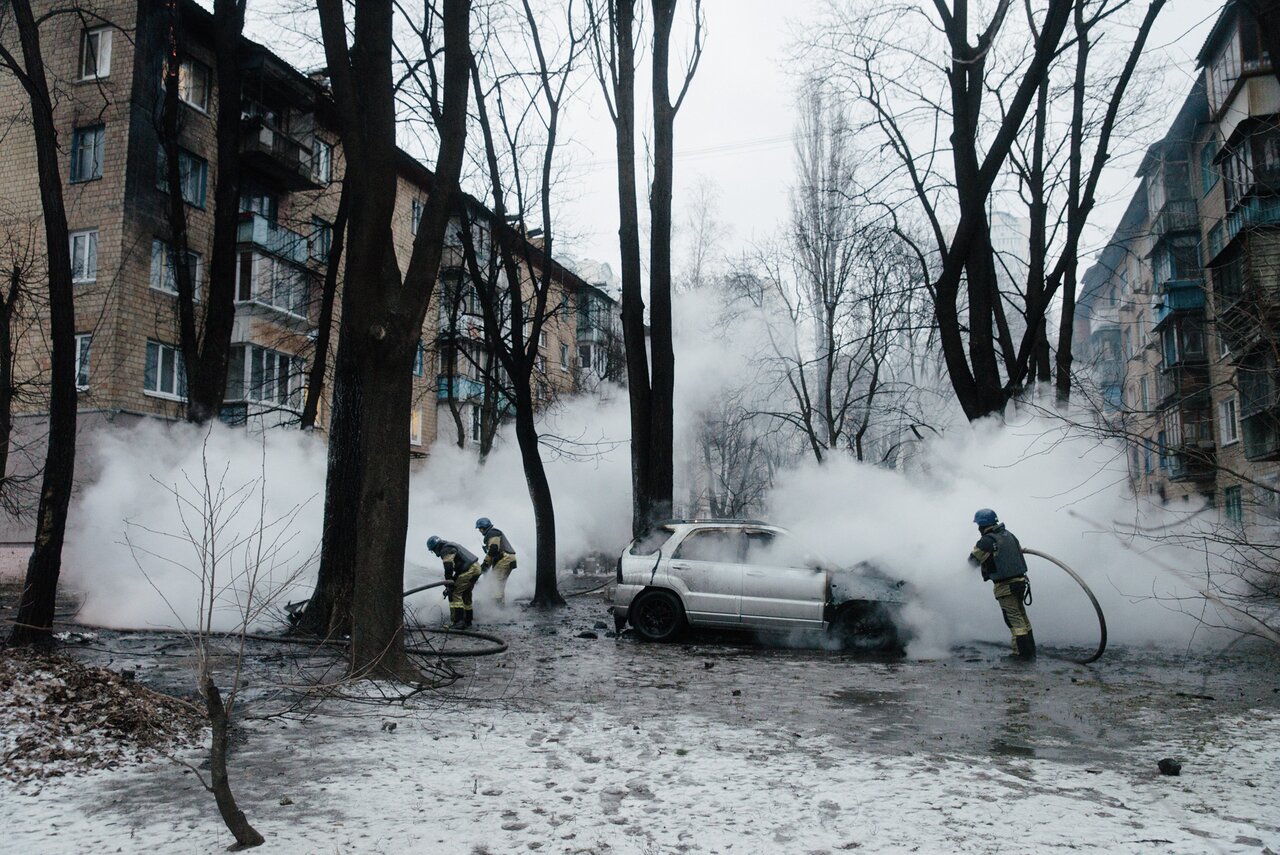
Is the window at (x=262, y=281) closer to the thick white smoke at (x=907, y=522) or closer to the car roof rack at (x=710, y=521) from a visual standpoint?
the thick white smoke at (x=907, y=522)

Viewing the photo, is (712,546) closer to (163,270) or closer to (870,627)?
(870,627)

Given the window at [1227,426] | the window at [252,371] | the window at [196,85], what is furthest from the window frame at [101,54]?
the window at [1227,426]

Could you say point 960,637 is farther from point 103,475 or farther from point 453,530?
point 103,475

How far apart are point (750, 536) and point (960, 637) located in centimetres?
314

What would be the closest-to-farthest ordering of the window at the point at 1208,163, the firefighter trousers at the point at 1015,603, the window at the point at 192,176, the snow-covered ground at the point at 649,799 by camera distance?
the snow-covered ground at the point at 649,799, the window at the point at 1208,163, the firefighter trousers at the point at 1015,603, the window at the point at 192,176

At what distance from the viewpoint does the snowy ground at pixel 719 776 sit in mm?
4242

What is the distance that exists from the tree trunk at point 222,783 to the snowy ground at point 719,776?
127mm

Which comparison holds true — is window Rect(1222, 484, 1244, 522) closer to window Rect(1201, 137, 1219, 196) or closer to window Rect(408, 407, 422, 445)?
window Rect(1201, 137, 1219, 196)

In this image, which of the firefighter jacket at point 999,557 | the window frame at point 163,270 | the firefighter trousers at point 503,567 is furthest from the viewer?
the window frame at point 163,270

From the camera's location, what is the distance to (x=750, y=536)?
12.3 metres

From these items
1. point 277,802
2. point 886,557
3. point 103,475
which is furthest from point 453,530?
point 277,802

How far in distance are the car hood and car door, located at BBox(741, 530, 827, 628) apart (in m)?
0.27

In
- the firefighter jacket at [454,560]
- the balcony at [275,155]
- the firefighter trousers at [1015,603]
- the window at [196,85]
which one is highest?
the window at [196,85]

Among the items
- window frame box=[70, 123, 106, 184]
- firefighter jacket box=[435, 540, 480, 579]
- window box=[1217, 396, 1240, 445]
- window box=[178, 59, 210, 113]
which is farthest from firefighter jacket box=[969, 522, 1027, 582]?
window box=[178, 59, 210, 113]
